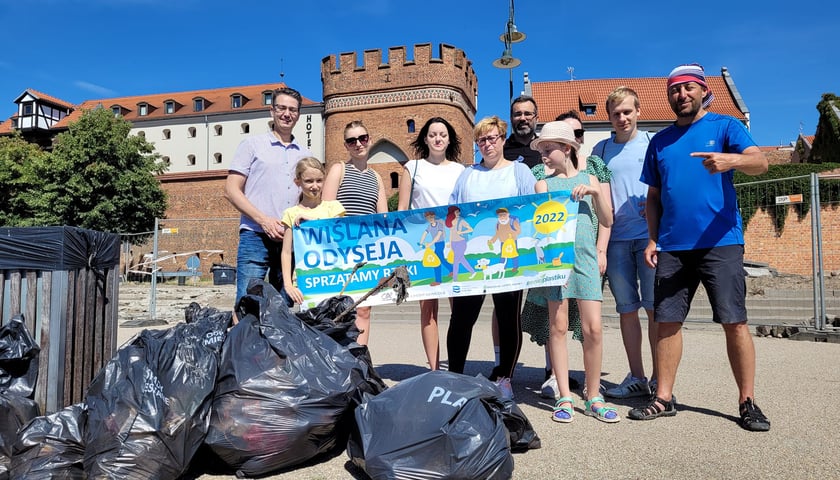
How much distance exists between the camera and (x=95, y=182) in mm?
33219

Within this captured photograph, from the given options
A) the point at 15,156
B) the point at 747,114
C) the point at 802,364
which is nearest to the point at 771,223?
the point at 802,364

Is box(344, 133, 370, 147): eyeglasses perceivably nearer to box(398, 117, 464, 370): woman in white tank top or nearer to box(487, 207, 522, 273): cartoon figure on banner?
box(398, 117, 464, 370): woman in white tank top

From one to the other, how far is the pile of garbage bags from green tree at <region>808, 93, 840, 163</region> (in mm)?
41245

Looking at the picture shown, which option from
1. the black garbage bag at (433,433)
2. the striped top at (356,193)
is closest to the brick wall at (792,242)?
the striped top at (356,193)

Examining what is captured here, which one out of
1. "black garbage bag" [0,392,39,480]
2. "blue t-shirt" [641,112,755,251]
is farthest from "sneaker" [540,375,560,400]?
"black garbage bag" [0,392,39,480]

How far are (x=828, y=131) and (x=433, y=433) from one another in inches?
1737

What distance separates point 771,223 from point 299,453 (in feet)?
45.9

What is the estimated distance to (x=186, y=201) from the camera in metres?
41.1

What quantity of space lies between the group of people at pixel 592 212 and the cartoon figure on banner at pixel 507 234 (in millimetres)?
202

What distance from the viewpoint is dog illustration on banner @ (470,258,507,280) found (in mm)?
4204

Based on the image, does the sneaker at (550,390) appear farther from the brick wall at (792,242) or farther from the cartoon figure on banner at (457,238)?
the brick wall at (792,242)

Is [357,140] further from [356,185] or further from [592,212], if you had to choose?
[592,212]

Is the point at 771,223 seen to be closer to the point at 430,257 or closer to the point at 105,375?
the point at 430,257

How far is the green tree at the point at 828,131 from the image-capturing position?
35.6 m
